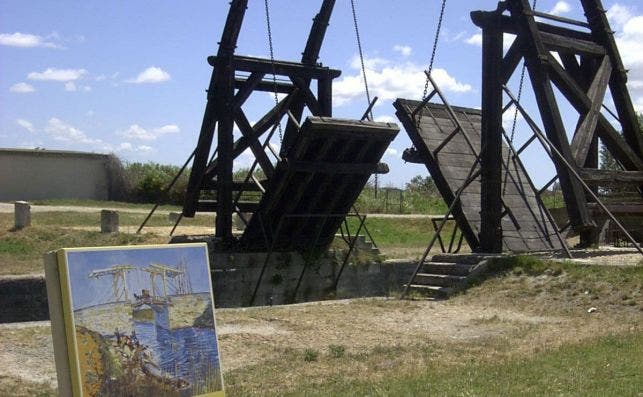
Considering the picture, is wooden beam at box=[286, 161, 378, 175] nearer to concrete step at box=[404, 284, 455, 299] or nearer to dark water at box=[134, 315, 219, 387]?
concrete step at box=[404, 284, 455, 299]

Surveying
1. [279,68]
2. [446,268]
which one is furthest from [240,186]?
[446,268]

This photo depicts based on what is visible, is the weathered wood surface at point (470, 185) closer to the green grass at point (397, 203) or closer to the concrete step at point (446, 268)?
the concrete step at point (446, 268)

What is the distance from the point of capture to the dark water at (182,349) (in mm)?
5688

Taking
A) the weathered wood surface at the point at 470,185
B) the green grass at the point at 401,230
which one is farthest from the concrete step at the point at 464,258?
the green grass at the point at 401,230

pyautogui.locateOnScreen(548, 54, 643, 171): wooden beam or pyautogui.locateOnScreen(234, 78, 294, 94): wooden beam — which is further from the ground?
pyautogui.locateOnScreen(234, 78, 294, 94): wooden beam

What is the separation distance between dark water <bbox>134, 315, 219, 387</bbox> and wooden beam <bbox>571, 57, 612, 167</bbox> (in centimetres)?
1115

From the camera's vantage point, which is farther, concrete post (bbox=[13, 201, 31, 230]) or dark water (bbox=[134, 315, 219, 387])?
concrete post (bbox=[13, 201, 31, 230])

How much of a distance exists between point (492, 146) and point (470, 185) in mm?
→ 2221

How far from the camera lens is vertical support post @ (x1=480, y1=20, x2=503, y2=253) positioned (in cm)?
1512

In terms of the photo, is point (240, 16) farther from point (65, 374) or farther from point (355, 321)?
point (65, 374)

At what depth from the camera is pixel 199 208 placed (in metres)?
19.7

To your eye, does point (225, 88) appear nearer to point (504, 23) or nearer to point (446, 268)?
point (504, 23)

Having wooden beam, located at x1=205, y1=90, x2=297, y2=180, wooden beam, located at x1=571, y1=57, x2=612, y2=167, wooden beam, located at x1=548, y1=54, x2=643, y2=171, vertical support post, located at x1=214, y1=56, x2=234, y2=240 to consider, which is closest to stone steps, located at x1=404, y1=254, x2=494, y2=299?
wooden beam, located at x1=571, y1=57, x2=612, y2=167

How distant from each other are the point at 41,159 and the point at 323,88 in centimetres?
2599
